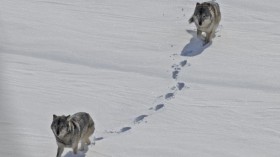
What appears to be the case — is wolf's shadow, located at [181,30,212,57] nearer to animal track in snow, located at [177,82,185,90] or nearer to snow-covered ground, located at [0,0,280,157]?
snow-covered ground, located at [0,0,280,157]

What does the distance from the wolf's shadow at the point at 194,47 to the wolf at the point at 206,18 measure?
16 cm

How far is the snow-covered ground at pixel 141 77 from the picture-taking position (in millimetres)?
14820

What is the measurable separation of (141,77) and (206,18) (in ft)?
7.60

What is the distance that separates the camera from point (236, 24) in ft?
68.6

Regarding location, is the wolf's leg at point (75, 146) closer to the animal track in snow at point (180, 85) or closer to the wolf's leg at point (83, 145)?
the wolf's leg at point (83, 145)

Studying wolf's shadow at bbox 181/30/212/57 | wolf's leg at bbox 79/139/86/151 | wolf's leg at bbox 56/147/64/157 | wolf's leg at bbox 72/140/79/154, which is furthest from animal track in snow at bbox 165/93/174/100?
wolf's leg at bbox 56/147/64/157

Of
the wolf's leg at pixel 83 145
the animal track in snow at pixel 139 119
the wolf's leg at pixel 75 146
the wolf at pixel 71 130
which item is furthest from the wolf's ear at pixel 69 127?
the animal track in snow at pixel 139 119

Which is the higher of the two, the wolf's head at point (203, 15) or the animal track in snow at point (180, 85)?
the wolf's head at point (203, 15)

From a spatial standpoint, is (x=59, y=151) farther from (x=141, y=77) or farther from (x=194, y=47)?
(x=194, y=47)

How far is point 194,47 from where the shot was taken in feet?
62.7

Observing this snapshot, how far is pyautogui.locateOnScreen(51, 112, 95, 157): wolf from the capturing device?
13133 millimetres

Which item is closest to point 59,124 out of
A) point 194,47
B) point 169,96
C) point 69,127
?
point 69,127

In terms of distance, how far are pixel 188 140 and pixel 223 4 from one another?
27.7 ft

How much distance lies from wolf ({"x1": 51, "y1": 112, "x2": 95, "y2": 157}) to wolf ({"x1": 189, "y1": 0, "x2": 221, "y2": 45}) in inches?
216
